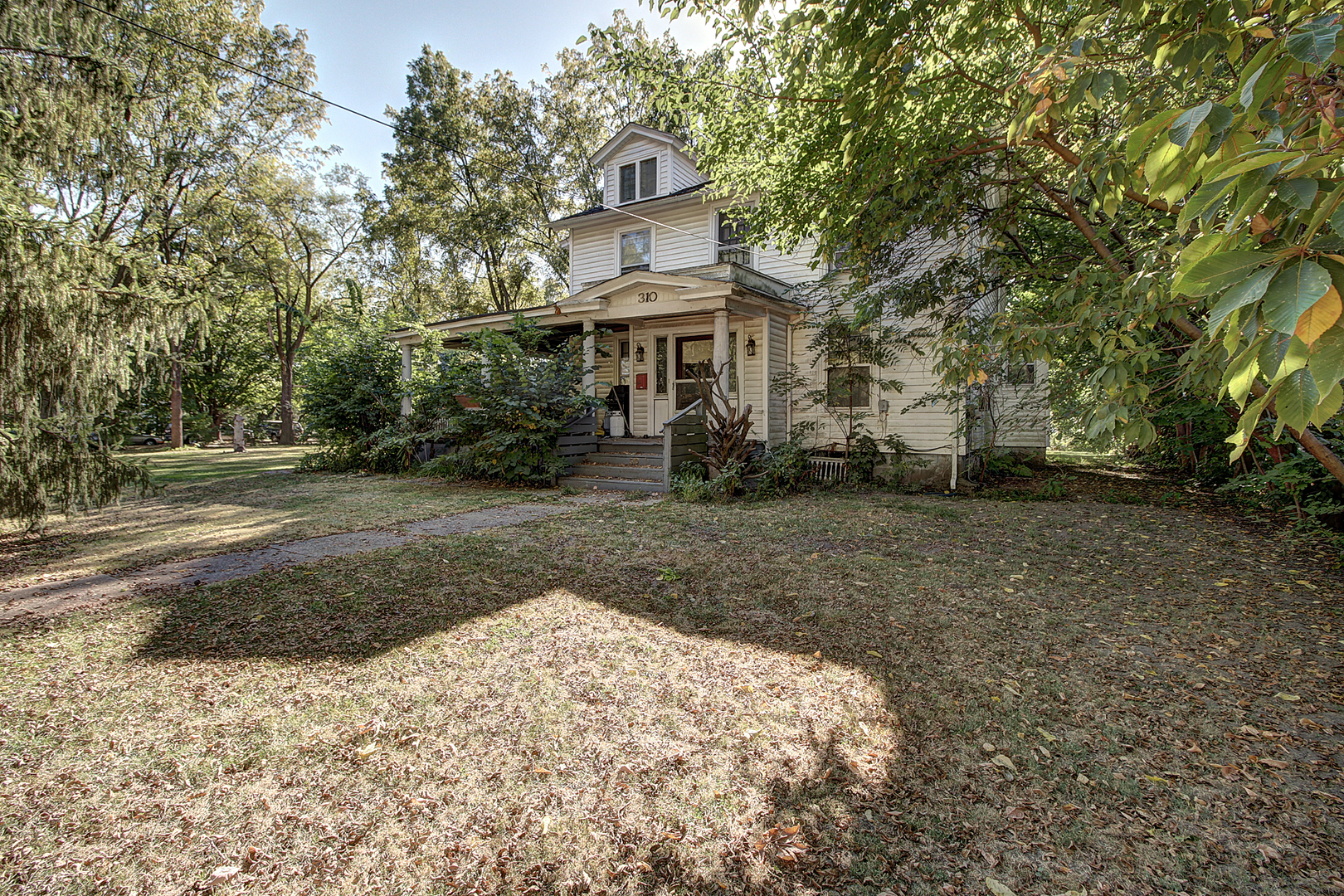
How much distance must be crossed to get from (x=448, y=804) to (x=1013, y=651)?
313 centimetres

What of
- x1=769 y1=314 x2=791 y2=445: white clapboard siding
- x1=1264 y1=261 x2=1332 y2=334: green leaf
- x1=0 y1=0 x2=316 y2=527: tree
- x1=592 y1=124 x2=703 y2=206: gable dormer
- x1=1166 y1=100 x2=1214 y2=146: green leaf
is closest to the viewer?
x1=1264 y1=261 x2=1332 y2=334: green leaf

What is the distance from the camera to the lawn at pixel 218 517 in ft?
16.6

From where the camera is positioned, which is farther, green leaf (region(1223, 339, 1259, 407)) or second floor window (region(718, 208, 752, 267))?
second floor window (region(718, 208, 752, 267))

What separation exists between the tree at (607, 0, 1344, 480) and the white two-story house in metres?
2.91

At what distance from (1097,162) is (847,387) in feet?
28.5

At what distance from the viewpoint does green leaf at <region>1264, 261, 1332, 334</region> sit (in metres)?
0.78

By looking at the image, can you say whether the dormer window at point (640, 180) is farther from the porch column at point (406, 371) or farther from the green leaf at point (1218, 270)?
the green leaf at point (1218, 270)

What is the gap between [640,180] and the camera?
14.4m

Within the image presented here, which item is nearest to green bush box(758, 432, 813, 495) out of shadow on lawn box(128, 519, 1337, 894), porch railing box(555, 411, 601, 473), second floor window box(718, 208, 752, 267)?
porch railing box(555, 411, 601, 473)

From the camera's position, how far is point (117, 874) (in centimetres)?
167

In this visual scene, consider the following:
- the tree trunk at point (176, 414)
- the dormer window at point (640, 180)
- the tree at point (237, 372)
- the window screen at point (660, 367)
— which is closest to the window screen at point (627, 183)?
the dormer window at point (640, 180)

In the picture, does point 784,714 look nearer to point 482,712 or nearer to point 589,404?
point 482,712

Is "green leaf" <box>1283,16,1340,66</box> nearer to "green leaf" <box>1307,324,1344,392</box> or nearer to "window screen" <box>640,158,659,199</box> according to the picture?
"green leaf" <box>1307,324,1344,392</box>

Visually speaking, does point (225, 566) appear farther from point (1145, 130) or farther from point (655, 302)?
point (655, 302)
